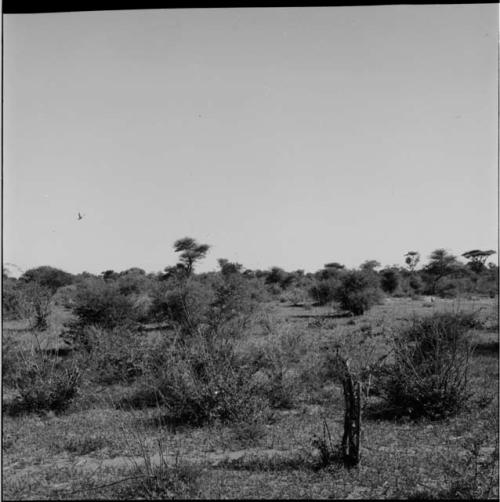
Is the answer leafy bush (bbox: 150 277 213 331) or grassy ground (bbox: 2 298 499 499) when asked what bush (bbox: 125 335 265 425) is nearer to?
grassy ground (bbox: 2 298 499 499)

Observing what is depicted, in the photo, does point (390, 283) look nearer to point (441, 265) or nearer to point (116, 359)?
point (441, 265)

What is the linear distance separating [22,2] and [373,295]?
67.2ft

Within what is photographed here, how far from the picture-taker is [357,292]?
866 inches

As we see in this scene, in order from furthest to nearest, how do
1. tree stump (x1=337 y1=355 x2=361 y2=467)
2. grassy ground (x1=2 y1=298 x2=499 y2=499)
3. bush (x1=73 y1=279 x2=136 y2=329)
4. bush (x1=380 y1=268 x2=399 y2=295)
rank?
bush (x1=380 y1=268 x2=399 y2=295), bush (x1=73 y1=279 x2=136 y2=329), tree stump (x1=337 y1=355 x2=361 y2=467), grassy ground (x1=2 y1=298 x2=499 y2=499)

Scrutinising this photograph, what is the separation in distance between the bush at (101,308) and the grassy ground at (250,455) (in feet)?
17.2

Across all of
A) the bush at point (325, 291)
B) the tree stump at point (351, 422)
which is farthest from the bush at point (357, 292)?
the tree stump at point (351, 422)

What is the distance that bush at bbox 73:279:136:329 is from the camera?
14.3 metres

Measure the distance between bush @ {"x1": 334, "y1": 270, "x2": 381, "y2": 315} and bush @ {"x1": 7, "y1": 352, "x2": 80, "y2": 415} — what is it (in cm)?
1536

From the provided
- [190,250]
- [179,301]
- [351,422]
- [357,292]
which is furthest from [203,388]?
[190,250]

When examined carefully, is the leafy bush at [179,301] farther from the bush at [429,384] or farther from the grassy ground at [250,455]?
the bush at [429,384]

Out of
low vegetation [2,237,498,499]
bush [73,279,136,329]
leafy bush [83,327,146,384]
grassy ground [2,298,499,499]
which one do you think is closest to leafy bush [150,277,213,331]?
bush [73,279,136,329]

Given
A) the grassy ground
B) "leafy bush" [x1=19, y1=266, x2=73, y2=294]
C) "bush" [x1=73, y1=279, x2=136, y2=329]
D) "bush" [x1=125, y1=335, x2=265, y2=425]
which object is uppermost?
"leafy bush" [x1=19, y1=266, x2=73, y2=294]

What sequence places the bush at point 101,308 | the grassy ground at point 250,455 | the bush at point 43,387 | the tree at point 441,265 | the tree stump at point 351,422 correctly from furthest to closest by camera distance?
1. the tree at point 441,265
2. the bush at point 101,308
3. the bush at point 43,387
4. the tree stump at point 351,422
5. the grassy ground at point 250,455

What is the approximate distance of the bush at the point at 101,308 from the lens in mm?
14273
